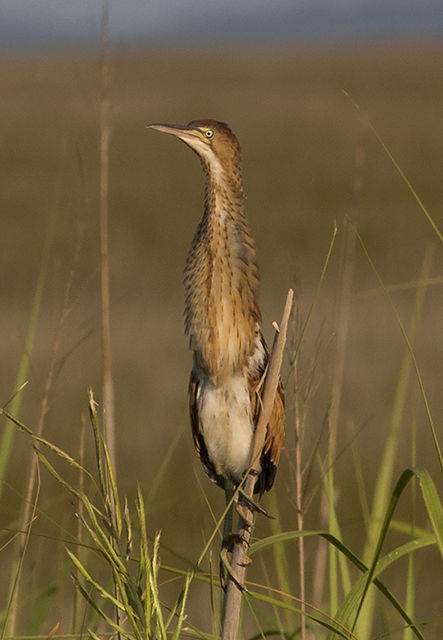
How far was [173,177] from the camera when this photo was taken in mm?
11391

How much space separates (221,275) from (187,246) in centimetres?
775

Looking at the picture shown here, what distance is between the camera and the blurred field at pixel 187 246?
6.12 metres

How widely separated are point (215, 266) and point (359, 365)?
5923mm

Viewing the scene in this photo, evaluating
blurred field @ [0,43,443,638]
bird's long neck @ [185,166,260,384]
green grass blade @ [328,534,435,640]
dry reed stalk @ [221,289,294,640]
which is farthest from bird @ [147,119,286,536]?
green grass blade @ [328,534,435,640]

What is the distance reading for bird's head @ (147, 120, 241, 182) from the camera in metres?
1.64

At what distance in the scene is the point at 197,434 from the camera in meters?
1.86

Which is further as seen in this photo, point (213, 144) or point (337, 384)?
point (337, 384)

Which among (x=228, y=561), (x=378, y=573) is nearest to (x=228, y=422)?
(x=228, y=561)

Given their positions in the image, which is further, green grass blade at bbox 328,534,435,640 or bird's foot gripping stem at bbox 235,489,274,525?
bird's foot gripping stem at bbox 235,489,274,525

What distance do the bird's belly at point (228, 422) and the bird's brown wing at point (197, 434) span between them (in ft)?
0.06

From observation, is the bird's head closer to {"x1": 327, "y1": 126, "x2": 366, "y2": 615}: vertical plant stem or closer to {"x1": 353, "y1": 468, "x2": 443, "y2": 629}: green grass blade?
{"x1": 327, "y1": 126, "x2": 366, "y2": 615}: vertical plant stem

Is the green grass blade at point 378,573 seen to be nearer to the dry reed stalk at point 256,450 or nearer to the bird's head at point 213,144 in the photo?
the dry reed stalk at point 256,450

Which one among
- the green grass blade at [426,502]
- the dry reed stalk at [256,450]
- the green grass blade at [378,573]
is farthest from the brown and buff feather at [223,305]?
the green grass blade at [426,502]

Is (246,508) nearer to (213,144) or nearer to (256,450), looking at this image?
(256,450)
